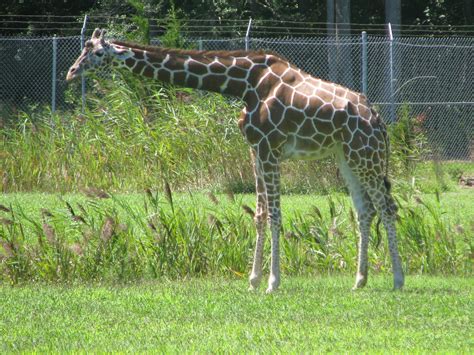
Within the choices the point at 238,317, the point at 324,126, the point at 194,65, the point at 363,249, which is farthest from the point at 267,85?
the point at 238,317

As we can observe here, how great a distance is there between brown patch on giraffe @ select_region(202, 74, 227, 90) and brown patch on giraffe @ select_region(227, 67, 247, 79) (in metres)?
0.07

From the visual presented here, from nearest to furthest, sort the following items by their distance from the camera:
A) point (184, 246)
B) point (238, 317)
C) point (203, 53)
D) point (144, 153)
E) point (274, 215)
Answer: point (238, 317) < point (274, 215) < point (203, 53) < point (184, 246) < point (144, 153)

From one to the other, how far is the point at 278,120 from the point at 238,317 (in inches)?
87.8

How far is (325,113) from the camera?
10797 mm

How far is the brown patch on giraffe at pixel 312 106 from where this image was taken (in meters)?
10.8

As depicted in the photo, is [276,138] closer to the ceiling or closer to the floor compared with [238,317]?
closer to the ceiling

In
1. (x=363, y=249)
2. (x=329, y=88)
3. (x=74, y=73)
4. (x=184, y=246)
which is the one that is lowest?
(x=184, y=246)

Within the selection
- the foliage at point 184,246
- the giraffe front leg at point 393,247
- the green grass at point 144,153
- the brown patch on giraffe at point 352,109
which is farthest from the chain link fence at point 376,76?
the brown patch on giraffe at point 352,109

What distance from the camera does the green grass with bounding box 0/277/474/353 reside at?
8.21 m

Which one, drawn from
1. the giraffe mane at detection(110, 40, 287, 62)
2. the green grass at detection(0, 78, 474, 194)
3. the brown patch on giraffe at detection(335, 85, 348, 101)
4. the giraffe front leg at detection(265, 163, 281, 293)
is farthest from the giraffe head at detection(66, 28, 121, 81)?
the green grass at detection(0, 78, 474, 194)

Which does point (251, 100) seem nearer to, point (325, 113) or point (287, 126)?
point (287, 126)

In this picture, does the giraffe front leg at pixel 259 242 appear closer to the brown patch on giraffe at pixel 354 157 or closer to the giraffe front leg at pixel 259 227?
the giraffe front leg at pixel 259 227

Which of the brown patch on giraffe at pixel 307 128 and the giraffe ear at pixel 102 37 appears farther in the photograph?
the giraffe ear at pixel 102 37

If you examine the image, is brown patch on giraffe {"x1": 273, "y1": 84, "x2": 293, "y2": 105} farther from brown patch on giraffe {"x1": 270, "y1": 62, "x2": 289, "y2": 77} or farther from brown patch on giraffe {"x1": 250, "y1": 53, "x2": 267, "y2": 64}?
brown patch on giraffe {"x1": 250, "y1": 53, "x2": 267, "y2": 64}
